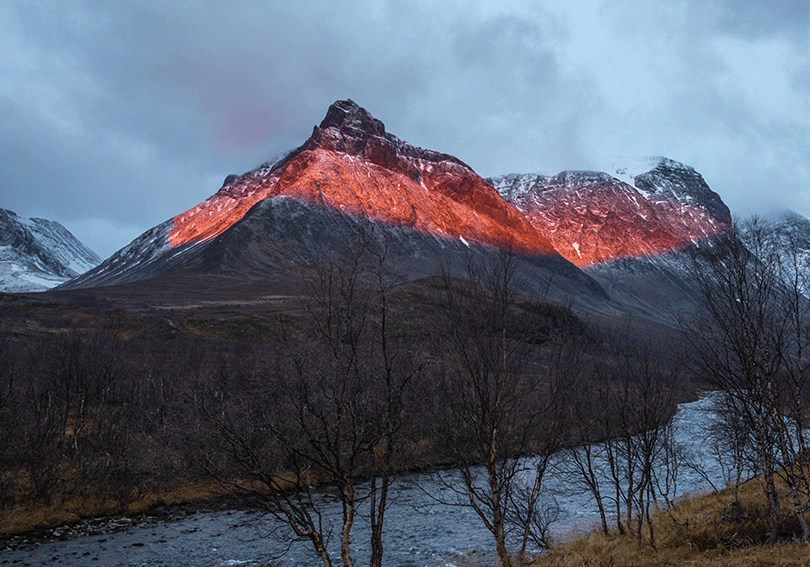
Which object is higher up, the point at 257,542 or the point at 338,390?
the point at 338,390

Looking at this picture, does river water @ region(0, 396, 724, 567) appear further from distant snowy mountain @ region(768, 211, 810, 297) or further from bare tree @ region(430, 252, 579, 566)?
distant snowy mountain @ region(768, 211, 810, 297)

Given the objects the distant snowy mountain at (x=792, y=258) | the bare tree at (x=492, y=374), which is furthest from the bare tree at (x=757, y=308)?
the bare tree at (x=492, y=374)

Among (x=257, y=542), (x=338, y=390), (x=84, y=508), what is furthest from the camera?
(x=84, y=508)

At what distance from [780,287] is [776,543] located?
595 centimetres

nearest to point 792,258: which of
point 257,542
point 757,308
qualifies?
point 757,308

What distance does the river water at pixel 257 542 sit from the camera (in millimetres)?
20297

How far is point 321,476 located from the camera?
32750 mm

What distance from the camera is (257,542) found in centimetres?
2283

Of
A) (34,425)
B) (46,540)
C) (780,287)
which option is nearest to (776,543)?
(780,287)

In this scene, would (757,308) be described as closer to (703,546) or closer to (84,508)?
(703,546)

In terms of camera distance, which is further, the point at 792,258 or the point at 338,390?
the point at 792,258

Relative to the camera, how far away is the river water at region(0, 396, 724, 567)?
20.3 metres

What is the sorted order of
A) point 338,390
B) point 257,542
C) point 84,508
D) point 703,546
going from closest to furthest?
point 338,390, point 703,546, point 257,542, point 84,508

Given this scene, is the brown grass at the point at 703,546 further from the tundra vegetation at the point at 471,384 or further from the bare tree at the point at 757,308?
the bare tree at the point at 757,308
